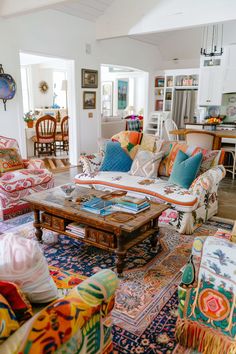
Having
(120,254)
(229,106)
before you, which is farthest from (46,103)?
(120,254)

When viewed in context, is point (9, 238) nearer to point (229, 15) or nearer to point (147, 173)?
point (147, 173)

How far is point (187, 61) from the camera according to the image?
9320 millimetres

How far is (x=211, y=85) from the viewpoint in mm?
7809

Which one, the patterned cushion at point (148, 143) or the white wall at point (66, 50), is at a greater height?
the white wall at point (66, 50)

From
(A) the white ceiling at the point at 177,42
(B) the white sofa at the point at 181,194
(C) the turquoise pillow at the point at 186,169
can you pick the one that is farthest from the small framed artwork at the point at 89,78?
(C) the turquoise pillow at the point at 186,169

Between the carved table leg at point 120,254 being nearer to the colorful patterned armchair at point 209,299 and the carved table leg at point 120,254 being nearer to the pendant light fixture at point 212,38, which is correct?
the colorful patterned armchair at point 209,299

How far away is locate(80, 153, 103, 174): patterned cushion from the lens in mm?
4387

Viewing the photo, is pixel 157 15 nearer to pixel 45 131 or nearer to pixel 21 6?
pixel 21 6

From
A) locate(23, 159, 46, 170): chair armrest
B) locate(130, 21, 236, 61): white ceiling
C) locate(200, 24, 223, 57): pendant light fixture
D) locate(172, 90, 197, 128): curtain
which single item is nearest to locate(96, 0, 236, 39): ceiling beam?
locate(130, 21, 236, 61): white ceiling

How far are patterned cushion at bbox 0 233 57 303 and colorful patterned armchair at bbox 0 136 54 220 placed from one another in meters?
2.56

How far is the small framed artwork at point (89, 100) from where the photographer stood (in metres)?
7.03

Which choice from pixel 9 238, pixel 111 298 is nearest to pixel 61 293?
pixel 111 298

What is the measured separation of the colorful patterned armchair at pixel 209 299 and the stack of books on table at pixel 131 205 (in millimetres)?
968

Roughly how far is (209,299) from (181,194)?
1.76m
